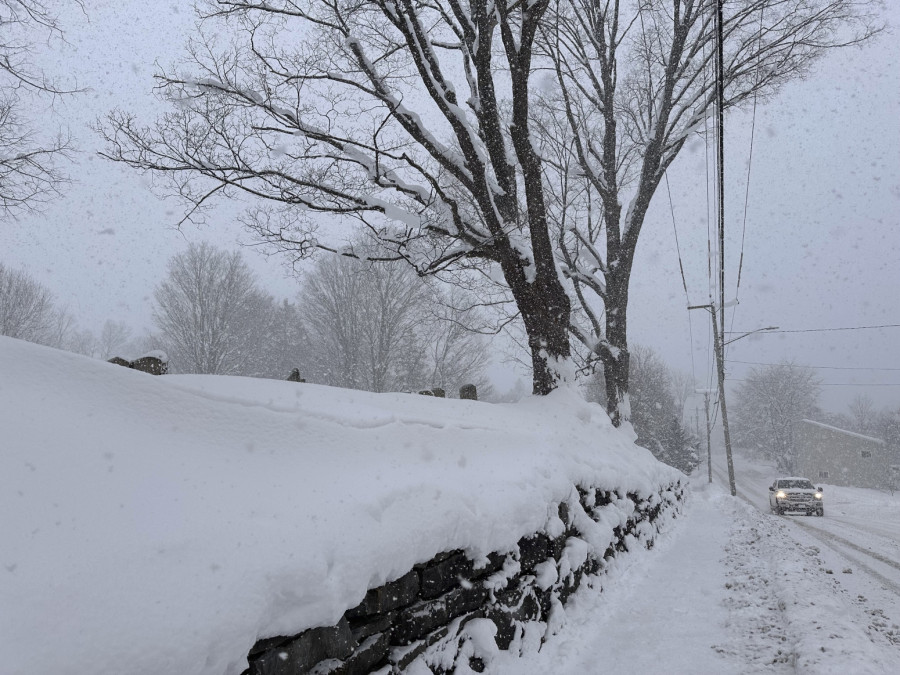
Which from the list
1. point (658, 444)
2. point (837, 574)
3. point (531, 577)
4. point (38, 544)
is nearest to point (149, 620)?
point (38, 544)

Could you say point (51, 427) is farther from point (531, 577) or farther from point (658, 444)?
point (658, 444)

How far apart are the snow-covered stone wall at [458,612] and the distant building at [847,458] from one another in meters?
51.2

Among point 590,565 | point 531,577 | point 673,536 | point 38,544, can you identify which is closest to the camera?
point 38,544

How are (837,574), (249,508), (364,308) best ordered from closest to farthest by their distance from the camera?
(249,508) < (837,574) < (364,308)

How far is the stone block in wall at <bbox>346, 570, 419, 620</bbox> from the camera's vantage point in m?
2.11

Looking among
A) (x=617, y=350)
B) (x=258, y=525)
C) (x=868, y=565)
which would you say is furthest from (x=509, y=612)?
(x=617, y=350)

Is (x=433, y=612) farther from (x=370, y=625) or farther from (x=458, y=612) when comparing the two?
(x=370, y=625)

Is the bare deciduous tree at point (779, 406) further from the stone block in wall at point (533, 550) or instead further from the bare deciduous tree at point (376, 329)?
the stone block in wall at point (533, 550)

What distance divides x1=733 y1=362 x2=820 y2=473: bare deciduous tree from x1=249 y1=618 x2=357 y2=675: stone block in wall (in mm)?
57395

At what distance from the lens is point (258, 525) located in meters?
1.80

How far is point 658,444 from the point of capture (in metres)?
34.3

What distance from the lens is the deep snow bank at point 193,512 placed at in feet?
4.29

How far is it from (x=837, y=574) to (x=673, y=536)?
106 inches

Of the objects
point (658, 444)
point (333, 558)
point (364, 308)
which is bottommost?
point (658, 444)
